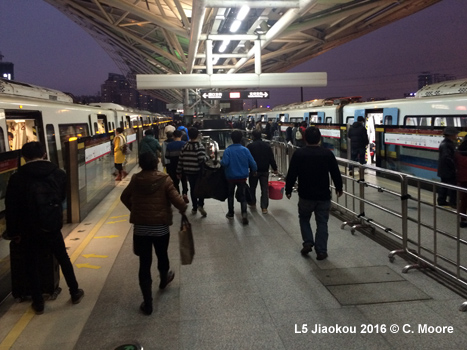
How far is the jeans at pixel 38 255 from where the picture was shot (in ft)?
13.0

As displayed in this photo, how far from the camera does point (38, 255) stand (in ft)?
13.4

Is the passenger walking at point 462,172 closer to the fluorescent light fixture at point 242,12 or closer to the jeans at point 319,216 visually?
the jeans at point 319,216

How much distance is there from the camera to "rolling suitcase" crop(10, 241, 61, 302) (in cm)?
416

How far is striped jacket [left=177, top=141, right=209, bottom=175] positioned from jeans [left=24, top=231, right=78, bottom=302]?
3.26 m

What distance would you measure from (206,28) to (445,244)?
1204cm

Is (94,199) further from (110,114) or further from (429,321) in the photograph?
(429,321)

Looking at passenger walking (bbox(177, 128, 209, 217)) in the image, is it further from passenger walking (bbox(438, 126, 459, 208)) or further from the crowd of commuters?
passenger walking (bbox(438, 126, 459, 208))

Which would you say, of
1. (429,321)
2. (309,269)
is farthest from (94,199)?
(429,321)

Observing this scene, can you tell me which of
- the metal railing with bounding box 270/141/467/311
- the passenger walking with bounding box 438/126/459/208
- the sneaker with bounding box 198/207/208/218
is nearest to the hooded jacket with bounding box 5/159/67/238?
the sneaker with bounding box 198/207/208/218

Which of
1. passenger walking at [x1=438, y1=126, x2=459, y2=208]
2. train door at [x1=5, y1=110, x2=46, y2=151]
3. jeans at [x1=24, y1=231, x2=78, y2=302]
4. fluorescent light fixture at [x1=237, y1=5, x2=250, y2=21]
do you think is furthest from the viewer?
fluorescent light fixture at [x1=237, y1=5, x2=250, y2=21]

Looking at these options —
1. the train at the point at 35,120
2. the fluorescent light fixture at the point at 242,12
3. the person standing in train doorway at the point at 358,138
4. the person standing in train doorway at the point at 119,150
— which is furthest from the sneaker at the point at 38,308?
the person standing in train doorway at the point at 358,138

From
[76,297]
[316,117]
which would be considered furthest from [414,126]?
[316,117]

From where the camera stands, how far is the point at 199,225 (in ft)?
23.1

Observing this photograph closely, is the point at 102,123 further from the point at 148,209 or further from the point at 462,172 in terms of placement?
the point at 462,172
